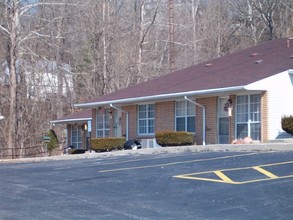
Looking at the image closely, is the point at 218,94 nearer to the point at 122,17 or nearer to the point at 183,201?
the point at 183,201

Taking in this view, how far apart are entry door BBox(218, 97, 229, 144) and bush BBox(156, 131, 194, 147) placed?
51.9 inches

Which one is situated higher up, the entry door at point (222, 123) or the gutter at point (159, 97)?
the gutter at point (159, 97)

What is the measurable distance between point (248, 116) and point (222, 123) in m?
1.71

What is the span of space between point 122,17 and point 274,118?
26.0 meters

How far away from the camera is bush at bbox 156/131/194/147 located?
30312mm

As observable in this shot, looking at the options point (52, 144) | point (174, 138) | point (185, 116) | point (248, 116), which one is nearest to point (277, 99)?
point (248, 116)

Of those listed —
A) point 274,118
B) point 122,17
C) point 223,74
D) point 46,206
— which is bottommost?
point 46,206

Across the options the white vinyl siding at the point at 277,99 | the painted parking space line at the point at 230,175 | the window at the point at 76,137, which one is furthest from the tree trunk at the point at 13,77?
the painted parking space line at the point at 230,175

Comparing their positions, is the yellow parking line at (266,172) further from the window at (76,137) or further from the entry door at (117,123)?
the window at (76,137)

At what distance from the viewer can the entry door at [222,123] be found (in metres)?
29.7

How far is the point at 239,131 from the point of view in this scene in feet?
95.5

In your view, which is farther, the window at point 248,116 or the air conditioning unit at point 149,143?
the air conditioning unit at point 149,143

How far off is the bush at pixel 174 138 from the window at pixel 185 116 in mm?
1233

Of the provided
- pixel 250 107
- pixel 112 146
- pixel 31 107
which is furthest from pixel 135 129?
pixel 31 107
